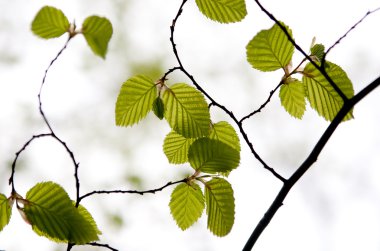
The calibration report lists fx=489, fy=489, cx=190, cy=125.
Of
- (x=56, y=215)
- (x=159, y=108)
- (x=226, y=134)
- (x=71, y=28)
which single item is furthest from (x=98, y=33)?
(x=226, y=134)

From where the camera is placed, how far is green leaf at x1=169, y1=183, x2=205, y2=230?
1.29 m

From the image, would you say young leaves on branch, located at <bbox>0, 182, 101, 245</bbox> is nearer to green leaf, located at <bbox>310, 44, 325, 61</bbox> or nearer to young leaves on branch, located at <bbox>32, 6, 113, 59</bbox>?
young leaves on branch, located at <bbox>32, 6, 113, 59</bbox>

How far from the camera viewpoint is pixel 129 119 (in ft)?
4.25

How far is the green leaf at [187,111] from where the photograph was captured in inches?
49.6

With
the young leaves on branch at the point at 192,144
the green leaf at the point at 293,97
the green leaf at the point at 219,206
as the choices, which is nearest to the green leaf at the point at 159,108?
the young leaves on branch at the point at 192,144

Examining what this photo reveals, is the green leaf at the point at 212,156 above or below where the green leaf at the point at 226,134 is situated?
below

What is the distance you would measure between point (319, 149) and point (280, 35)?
417mm

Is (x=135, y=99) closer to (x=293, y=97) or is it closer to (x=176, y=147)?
(x=176, y=147)

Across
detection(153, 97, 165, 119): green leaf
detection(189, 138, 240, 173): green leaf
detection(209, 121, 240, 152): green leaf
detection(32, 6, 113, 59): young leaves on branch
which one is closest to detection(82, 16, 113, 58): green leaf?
detection(32, 6, 113, 59): young leaves on branch

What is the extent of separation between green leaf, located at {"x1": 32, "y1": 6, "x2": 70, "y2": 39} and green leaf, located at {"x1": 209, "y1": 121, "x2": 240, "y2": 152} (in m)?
0.52

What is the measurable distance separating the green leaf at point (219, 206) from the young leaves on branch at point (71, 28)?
18.2 inches

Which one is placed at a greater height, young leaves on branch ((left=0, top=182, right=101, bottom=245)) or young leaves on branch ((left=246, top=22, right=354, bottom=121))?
young leaves on branch ((left=246, top=22, right=354, bottom=121))

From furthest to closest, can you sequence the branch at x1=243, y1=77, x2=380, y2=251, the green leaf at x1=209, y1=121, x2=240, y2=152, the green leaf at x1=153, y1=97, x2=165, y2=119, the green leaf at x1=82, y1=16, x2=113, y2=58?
the green leaf at x1=209, y1=121, x2=240, y2=152 < the green leaf at x1=153, y1=97, x2=165, y2=119 < the green leaf at x1=82, y1=16, x2=113, y2=58 < the branch at x1=243, y1=77, x2=380, y2=251

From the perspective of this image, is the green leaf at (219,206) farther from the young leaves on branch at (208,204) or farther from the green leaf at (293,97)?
the green leaf at (293,97)
